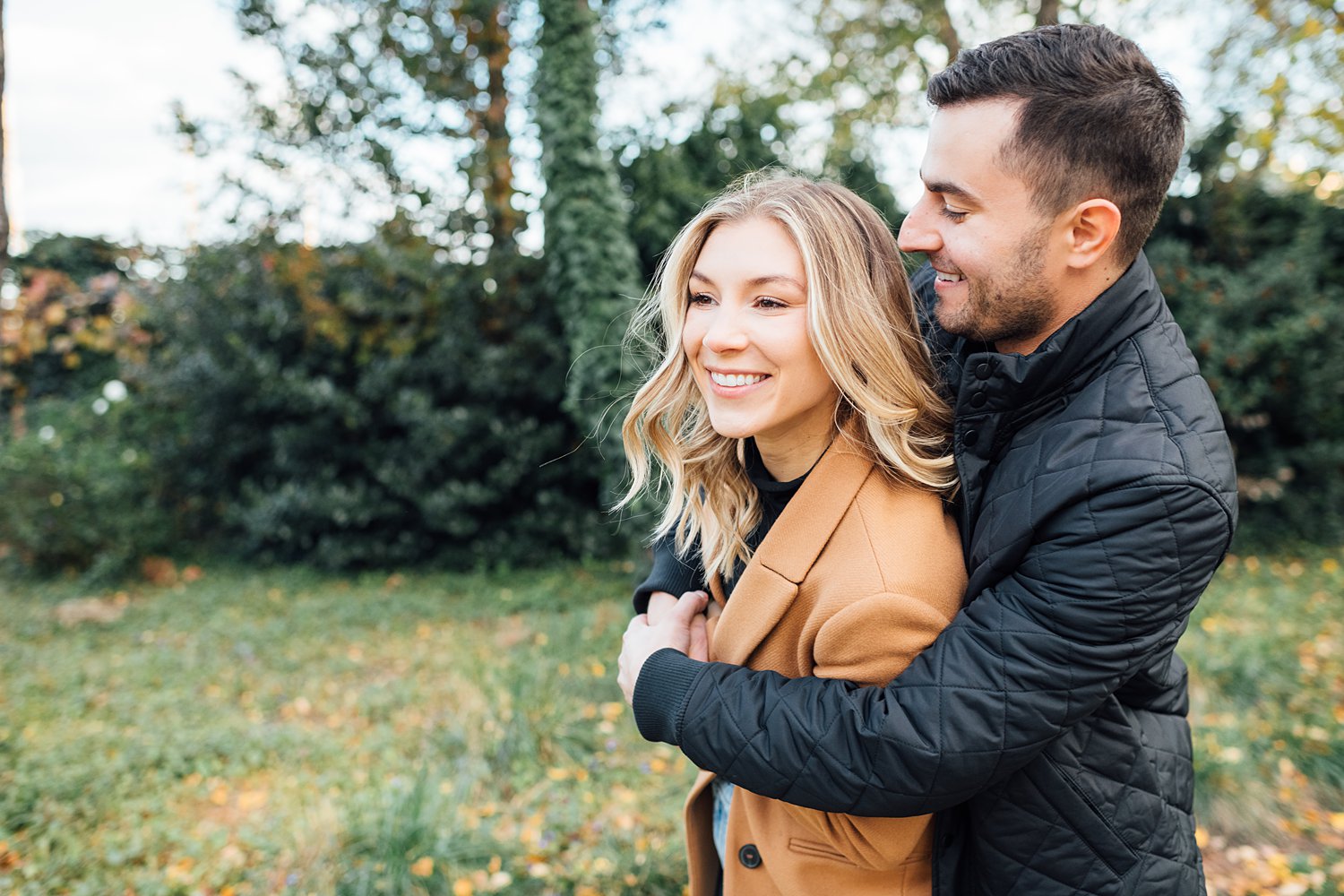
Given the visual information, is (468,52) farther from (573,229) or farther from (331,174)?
(573,229)

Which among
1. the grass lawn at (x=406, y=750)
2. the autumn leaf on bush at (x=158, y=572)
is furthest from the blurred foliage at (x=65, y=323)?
the grass lawn at (x=406, y=750)

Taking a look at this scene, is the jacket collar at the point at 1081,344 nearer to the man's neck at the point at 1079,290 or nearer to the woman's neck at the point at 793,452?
the man's neck at the point at 1079,290

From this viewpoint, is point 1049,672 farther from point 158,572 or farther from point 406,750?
point 158,572

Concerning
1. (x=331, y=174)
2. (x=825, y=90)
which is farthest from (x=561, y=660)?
(x=825, y=90)

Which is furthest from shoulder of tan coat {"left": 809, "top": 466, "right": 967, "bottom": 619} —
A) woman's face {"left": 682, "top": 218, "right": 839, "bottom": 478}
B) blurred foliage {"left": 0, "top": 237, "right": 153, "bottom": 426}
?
blurred foliage {"left": 0, "top": 237, "right": 153, "bottom": 426}

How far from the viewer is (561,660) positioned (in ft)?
18.7

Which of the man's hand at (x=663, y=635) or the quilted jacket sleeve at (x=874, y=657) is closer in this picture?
the quilted jacket sleeve at (x=874, y=657)

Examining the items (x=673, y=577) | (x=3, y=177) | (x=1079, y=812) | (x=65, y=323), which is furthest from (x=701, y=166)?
(x=65, y=323)

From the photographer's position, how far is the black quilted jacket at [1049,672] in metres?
1.37

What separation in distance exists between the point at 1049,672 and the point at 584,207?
18.5 feet

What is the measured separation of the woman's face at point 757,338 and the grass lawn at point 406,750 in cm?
230

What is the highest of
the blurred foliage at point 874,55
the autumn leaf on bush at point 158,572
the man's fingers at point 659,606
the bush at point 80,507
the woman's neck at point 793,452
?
the blurred foliage at point 874,55

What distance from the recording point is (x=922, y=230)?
1.69 meters

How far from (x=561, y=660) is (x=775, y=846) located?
405 centimetres
